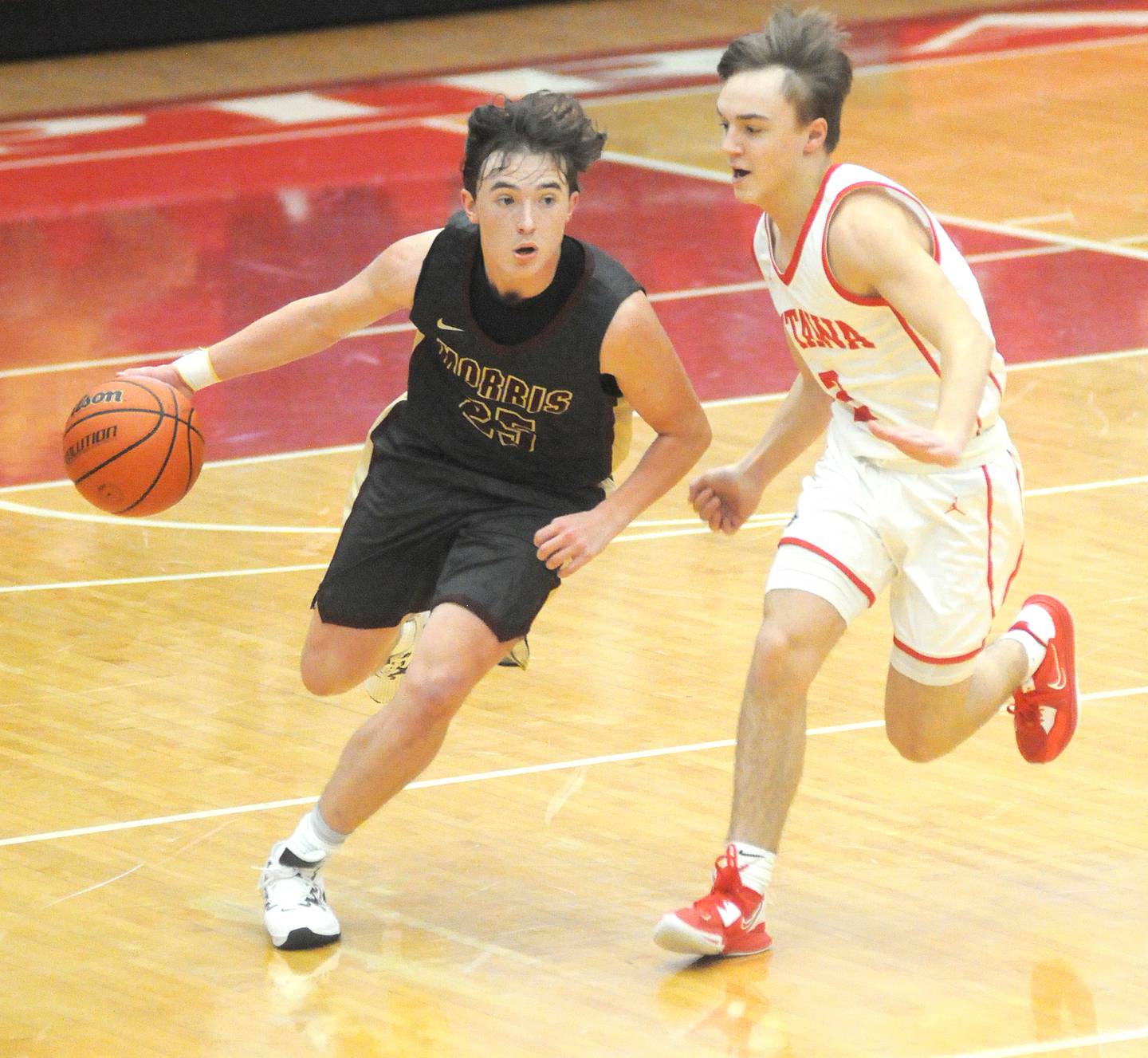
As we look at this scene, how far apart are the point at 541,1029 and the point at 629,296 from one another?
150cm

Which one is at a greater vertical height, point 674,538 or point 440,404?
point 440,404

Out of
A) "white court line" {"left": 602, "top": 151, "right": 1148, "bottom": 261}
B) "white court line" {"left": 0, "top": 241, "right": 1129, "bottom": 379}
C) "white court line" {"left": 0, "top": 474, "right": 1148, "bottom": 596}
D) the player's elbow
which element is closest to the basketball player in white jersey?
the player's elbow

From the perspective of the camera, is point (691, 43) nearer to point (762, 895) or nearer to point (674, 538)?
point (674, 538)

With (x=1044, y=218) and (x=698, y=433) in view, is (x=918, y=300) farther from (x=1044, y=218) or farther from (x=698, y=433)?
(x=1044, y=218)

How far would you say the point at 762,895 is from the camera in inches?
169

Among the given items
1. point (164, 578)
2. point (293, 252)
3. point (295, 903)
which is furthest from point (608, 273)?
point (293, 252)

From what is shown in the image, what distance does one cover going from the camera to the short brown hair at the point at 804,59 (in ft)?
14.2

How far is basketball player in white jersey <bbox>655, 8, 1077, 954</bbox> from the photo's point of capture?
4246 mm

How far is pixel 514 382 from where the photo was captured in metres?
4.51

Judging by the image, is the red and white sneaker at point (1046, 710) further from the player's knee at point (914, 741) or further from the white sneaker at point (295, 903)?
the white sneaker at point (295, 903)

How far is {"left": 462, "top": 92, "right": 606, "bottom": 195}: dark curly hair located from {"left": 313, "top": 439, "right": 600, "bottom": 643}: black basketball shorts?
0.66 metres

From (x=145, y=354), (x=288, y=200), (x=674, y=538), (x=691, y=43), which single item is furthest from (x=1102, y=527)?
(x=691, y=43)

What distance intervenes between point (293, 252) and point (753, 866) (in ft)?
23.9

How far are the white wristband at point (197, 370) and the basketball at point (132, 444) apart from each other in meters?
0.04
